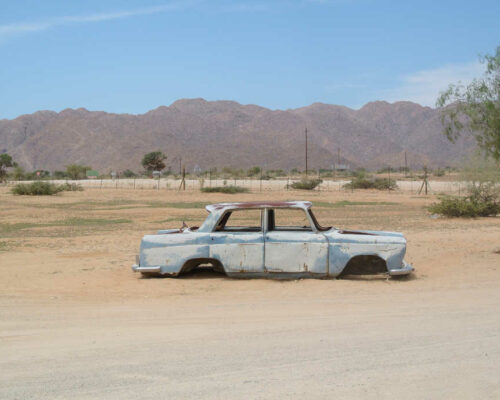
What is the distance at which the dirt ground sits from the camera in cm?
520

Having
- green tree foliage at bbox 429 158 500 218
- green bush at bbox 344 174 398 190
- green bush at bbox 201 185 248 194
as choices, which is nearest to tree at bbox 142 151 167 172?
green bush at bbox 344 174 398 190

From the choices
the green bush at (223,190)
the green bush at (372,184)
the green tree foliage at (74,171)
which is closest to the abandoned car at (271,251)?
the green bush at (223,190)

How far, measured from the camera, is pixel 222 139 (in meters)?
132

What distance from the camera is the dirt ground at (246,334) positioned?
520cm

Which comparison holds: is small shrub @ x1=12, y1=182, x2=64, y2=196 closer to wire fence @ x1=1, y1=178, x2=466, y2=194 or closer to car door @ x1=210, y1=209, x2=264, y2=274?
wire fence @ x1=1, y1=178, x2=466, y2=194

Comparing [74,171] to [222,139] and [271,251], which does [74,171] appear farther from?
[271,251]

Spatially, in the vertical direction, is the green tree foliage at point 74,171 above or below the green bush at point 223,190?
above

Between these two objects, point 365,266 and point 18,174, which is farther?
point 18,174

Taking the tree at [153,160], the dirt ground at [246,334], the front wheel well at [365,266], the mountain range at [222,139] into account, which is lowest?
the dirt ground at [246,334]

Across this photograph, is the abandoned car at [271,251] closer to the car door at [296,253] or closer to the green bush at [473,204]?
the car door at [296,253]

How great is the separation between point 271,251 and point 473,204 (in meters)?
17.0

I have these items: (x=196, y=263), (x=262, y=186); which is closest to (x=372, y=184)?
(x=262, y=186)

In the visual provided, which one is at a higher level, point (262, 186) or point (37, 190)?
point (262, 186)

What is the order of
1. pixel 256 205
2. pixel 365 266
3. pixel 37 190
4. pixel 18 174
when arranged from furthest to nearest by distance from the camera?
pixel 18 174
pixel 37 190
pixel 365 266
pixel 256 205
